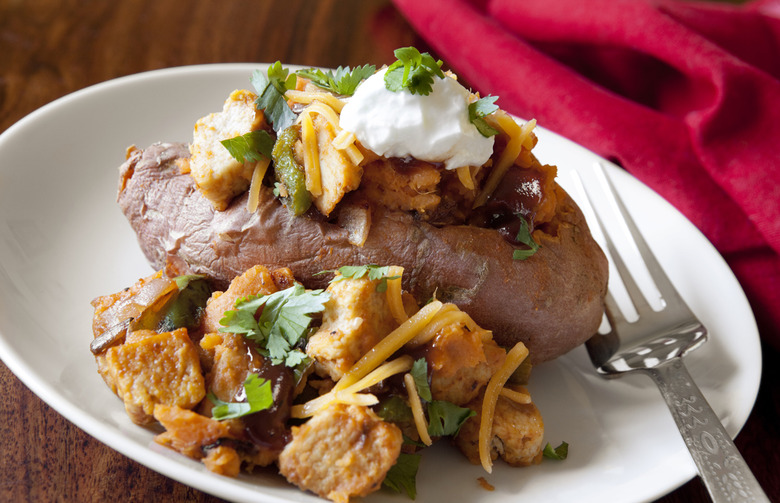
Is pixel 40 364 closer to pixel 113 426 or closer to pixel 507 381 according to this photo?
pixel 113 426

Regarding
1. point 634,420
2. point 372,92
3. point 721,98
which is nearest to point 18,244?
point 372,92

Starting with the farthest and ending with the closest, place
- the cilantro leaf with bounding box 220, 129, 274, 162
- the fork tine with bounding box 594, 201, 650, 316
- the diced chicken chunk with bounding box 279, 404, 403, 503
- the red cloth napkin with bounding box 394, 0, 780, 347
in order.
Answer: the red cloth napkin with bounding box 394, 0, 780, 347 < the fork tine with bounding box 594, 201, 650, 316 < the cilantro leaf with bounding box 220, 129, 274, 162 < the diced chicken chunk with bounding box 279, 404, 403, 503

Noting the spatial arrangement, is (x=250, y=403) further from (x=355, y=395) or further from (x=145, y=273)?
(x=145, y=273)

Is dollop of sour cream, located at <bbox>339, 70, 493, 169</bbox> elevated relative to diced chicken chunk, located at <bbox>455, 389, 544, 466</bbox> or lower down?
elevated

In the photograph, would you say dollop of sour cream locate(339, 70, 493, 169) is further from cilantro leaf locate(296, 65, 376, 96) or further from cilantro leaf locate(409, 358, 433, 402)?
cilantro leaf locate(409, 358, 433, 402)

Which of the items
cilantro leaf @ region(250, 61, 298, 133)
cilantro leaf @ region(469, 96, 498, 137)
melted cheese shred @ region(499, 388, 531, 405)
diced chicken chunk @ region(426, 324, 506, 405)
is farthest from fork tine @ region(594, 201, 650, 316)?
cilantro leaf @ region(250, 61, 298, 133)

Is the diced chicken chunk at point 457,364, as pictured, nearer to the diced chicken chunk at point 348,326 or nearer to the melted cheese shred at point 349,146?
the diced chicken chunk at point 348,326
